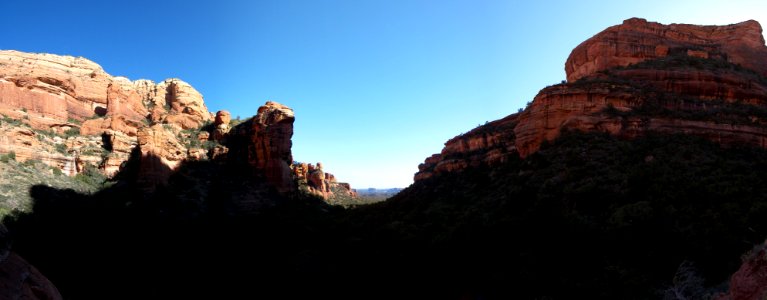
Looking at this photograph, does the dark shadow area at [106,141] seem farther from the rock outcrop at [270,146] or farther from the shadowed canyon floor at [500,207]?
the rock outcrop at [270,146]

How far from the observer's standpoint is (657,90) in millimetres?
31672

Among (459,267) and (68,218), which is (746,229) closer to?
(459,267)

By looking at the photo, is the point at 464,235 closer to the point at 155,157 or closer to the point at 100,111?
the point at 155,157

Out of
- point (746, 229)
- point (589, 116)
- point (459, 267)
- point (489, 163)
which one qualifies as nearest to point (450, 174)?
point (489, 163)

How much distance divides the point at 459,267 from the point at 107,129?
37189 millimetres

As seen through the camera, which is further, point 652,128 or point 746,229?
point 652,128

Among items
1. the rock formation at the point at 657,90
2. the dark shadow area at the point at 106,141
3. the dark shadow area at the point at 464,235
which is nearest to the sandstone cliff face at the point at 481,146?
the rock formation at the point at 657,90

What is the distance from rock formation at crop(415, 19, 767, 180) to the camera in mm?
27375

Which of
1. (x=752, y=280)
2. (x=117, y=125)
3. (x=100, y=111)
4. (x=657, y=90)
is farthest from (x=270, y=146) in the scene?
(x=752, y=280)

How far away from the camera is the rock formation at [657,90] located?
1078 inches

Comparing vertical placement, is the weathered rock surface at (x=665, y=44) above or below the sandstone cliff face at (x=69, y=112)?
above

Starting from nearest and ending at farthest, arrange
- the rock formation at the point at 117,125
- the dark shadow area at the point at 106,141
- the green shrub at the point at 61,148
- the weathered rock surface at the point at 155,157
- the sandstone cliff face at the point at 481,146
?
the rock formation at the point at 117,125
the green shrub at the point at 61,148
the weathered rock surface at the point at 155,157
the dark shadow area at the point at 106,141
the sandstone cliff face at the point at 481,146

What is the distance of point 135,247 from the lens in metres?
29.5

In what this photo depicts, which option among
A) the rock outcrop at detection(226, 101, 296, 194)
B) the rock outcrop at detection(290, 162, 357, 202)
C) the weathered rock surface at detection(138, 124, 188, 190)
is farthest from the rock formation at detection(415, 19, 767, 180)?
the weathered rock surface at detection(138, 124, 188, 190)
